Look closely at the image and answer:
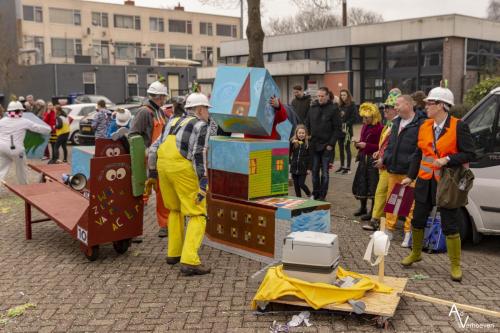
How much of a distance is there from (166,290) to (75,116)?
16603mm

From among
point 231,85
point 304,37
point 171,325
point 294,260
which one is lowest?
point 171,325

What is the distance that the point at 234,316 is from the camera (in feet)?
16.2

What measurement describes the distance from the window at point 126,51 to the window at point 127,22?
6.90 feet

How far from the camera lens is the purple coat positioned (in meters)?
8.38

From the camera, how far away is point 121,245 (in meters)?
6.84

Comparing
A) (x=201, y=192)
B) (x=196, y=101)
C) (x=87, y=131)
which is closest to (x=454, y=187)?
(x=201, y=192)

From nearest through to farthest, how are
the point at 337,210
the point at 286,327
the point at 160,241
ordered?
the point at 286,327 < the point at 160,241 < the point at 337,210

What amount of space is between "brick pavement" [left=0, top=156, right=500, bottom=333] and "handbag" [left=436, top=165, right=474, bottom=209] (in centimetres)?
84

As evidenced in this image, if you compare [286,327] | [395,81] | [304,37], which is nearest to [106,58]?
[304,37]

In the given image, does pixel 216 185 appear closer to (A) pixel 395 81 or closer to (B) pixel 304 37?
(A) pixel 395 81

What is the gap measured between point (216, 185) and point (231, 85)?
1.26 m

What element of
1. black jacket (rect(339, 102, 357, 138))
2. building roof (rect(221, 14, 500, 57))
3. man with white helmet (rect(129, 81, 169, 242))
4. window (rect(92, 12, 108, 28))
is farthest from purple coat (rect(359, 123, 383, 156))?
window (rect(92, 12, 108, 28))

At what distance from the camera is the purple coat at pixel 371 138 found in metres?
8.38

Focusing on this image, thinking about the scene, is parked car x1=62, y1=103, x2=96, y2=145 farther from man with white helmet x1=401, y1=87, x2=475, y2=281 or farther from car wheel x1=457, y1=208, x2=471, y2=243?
man with white helmet x1=401, y1=87, x2=475, y2=281
